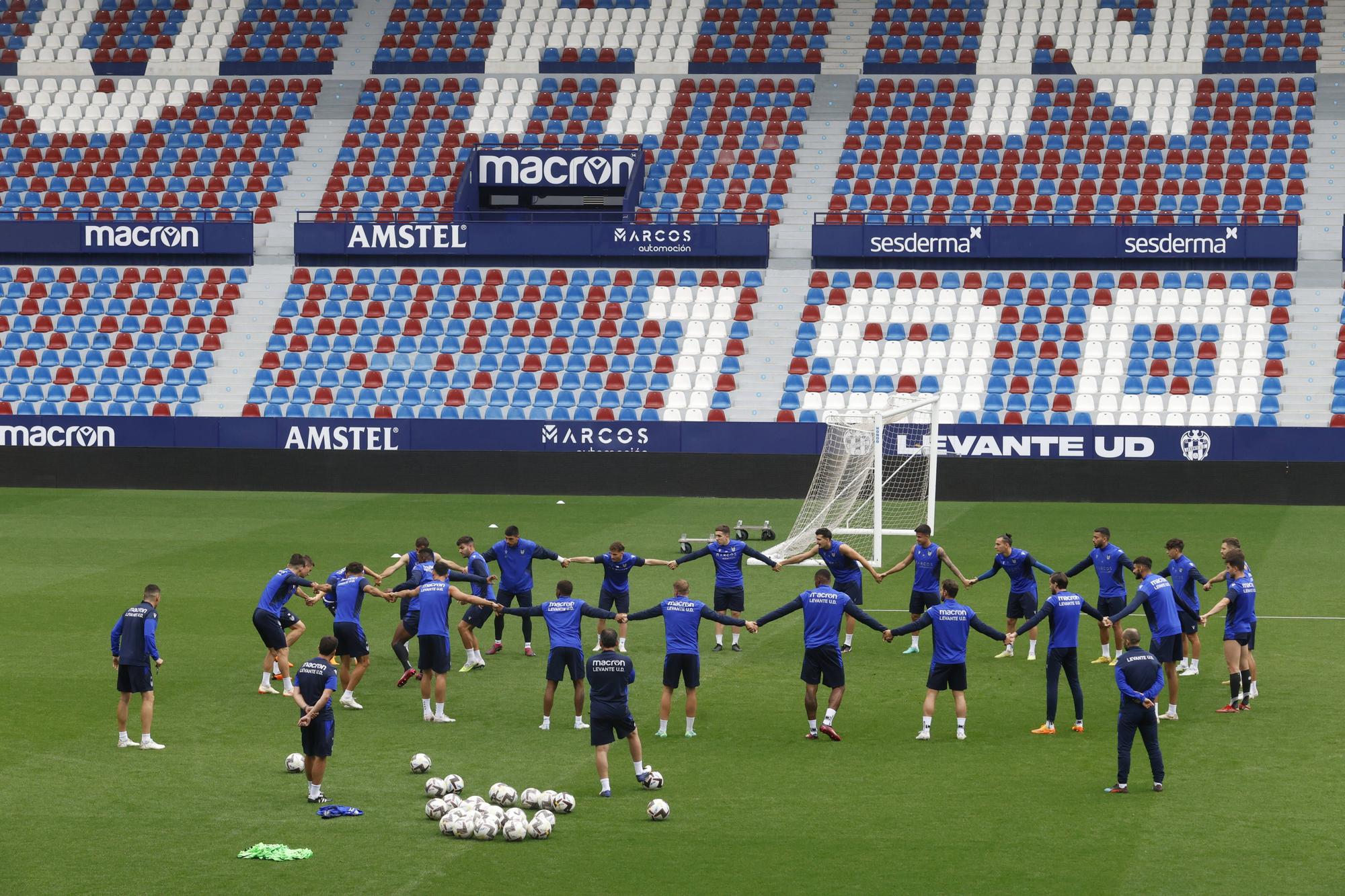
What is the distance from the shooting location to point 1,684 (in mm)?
19375

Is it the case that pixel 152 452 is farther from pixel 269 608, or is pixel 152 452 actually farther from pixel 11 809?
pixel 11 809

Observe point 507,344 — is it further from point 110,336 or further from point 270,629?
point 270,629

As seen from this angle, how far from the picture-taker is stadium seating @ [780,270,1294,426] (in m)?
38.9

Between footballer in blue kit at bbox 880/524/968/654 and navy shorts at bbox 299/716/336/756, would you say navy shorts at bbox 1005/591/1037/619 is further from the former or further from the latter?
navy shorts at bbox 299/716/336/756

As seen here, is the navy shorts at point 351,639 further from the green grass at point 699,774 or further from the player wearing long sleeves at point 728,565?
the player wearing long sleeves at point 728,565

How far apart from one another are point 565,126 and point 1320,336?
21201 mm

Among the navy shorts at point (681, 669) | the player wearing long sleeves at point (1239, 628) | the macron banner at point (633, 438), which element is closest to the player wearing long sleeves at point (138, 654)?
the navy shorts at point (681, 669)

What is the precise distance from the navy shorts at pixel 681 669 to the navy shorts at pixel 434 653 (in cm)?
254

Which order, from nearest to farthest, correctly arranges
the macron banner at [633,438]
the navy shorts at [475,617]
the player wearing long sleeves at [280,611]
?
the player wearing long sleeves at [280,611], the navy shorts at [475,617], the macron banner at [633,438]

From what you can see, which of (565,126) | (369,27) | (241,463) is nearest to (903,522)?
(241,463)

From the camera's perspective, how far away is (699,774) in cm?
1571

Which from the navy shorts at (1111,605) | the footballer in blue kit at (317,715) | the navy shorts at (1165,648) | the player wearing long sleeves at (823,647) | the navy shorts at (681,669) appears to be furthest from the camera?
the navy shorts at (1111,605)

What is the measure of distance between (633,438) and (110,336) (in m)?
15.3

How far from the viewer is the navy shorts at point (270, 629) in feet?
61.0
